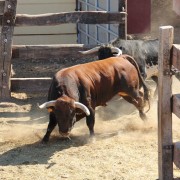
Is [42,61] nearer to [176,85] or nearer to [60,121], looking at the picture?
[176,85]

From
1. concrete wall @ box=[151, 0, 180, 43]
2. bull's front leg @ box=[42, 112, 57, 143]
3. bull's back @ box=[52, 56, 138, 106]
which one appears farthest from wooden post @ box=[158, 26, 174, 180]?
concrete wall @ box=[151, 0, 180, 43]

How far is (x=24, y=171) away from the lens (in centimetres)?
616

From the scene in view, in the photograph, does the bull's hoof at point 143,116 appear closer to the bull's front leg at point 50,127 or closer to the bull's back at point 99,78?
the bull's back at point 99,78

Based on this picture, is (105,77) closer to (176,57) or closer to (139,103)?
(139,103)

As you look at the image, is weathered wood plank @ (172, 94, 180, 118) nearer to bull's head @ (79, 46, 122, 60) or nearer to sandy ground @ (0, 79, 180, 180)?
sandy ground @ (0, 79, 180, 180)

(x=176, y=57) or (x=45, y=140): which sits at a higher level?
(x=176, y=57)

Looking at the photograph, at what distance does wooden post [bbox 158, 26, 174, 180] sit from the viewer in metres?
4.16

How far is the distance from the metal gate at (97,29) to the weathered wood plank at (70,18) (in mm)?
1549

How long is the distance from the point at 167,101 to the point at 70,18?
5538mm

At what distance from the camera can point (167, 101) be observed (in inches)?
167

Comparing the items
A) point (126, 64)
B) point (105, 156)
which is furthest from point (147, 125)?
point (105, 156)

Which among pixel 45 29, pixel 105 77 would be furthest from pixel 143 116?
pixel 45 29

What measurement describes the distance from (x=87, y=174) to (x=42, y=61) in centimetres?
679

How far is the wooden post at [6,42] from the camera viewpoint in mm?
9258
